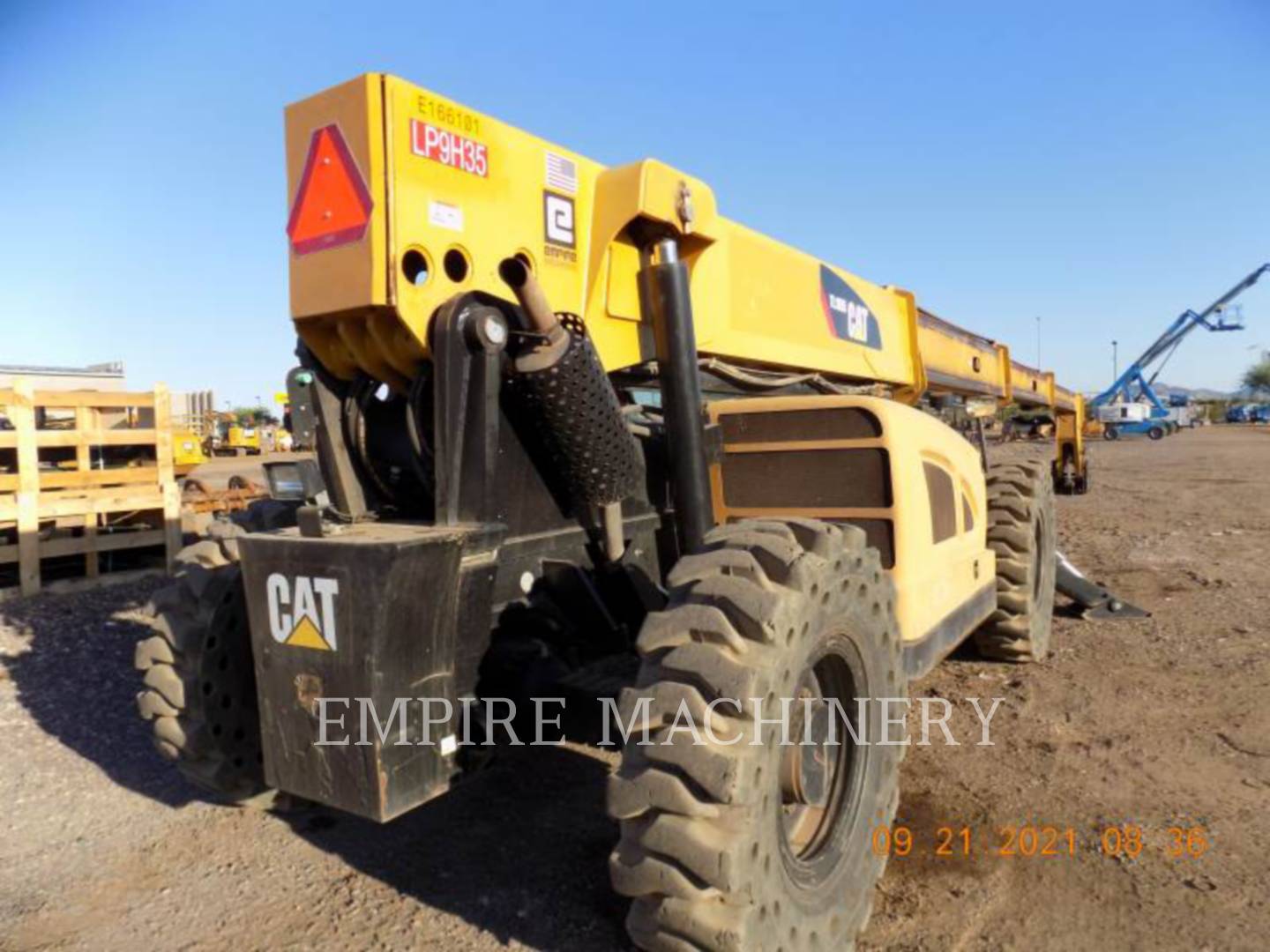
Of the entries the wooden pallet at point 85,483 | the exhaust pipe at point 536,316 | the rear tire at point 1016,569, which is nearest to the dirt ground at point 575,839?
the rear tire at point 1016,569

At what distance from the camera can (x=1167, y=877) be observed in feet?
11.0

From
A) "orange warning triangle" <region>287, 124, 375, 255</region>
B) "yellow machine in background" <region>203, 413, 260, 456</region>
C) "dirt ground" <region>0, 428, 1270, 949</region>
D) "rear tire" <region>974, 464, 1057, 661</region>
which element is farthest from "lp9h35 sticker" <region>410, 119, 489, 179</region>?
"yellow machine in background" <region>203, 413, 260, 456</region>

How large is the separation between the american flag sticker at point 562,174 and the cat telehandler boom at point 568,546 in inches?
0.5

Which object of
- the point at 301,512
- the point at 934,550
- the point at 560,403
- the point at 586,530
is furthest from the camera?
the point at 934,550

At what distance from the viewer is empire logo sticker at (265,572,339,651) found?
264 centimetres

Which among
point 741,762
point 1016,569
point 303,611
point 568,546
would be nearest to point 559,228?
point 568,546

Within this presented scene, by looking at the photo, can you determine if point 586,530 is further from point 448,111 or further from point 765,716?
point 448,111

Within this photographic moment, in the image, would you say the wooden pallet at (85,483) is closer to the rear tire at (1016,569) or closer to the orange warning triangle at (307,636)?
the orange warning triangle at (307,636)

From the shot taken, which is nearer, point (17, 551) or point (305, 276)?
point (305, 276)

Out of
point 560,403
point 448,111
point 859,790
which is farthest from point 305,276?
point 859,790

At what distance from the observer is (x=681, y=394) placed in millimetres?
3439

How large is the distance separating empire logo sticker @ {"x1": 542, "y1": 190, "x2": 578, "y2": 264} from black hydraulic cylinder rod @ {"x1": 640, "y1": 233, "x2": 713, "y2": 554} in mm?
342

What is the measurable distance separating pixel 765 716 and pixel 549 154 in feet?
6.70

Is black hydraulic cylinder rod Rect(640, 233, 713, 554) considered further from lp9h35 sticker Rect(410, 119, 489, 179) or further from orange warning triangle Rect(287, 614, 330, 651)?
orange warning triangle Rect(287, 614, 330, 651)
